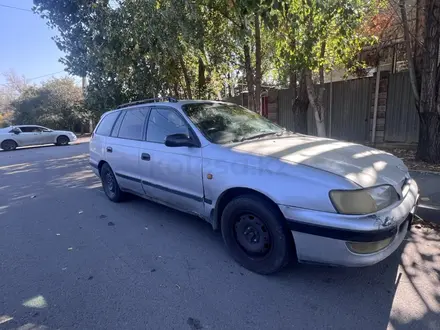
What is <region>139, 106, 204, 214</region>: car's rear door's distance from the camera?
11.1 ft

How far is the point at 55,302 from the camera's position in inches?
102

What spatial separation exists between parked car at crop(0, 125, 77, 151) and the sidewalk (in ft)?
60.1

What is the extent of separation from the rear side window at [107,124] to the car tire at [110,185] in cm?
60

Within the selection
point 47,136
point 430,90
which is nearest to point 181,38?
point 430,90

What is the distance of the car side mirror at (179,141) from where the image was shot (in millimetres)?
3312

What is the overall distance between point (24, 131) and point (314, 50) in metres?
16.8

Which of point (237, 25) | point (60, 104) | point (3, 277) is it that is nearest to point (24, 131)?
point (60, 104)

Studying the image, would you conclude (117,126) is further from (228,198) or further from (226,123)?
(228,198)

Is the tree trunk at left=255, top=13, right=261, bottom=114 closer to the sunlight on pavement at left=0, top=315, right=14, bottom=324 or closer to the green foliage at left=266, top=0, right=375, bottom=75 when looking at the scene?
the green foliage at left=266, top=0, right=375, bottom=75

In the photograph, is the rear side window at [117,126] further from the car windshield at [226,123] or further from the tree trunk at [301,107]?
the tree trunk at [301,107]

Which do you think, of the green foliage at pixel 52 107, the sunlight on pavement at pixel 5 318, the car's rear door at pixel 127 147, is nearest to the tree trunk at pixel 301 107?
the car's rear door at pixel 127 147

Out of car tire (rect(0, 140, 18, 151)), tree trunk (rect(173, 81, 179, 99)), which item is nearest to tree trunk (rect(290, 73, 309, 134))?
tree trunk (rect(173, 81, 179, 99))

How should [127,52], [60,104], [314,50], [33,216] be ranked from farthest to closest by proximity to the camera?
[60,104]
[127,52]
[314,50]
[33,216]

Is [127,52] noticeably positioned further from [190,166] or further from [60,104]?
[60,104]
